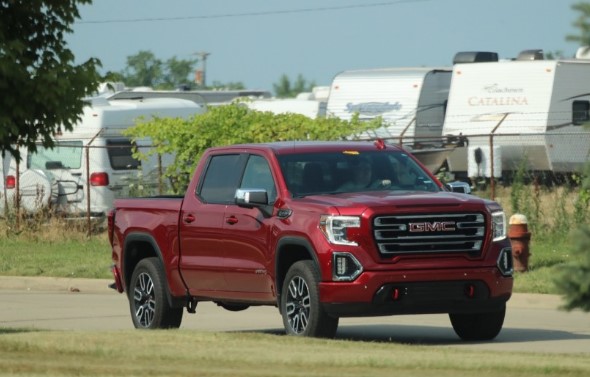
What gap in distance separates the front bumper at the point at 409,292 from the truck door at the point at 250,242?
101 cm

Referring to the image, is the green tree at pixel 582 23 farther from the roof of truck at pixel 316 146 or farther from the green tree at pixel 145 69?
the green tree at pixel 145 69

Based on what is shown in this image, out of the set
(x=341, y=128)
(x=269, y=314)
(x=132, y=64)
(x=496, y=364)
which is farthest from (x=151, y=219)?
(x=132, y=64)

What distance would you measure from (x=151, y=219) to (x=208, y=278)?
1.14 m

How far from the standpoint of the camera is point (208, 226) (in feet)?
47.9

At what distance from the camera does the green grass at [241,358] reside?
10.5 meters

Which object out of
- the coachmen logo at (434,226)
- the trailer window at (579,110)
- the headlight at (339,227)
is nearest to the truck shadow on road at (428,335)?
the coachmen logo at (434,226)

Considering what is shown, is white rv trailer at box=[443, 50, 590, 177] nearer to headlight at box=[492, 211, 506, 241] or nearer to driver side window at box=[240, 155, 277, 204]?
driver side window at box=[240, 155, 277, 204]

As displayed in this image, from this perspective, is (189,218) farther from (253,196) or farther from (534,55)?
(534,55)

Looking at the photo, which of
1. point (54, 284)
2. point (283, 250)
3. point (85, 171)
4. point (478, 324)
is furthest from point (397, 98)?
point (283, 250)

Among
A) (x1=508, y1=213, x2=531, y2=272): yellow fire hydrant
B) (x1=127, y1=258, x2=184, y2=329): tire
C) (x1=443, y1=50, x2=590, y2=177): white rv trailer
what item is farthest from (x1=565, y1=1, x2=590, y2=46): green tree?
(x1=443, y1=50, x2=590, y2=177): white rv trailer

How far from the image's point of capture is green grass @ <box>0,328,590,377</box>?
10.5 m

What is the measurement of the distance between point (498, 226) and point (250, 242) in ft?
7.90

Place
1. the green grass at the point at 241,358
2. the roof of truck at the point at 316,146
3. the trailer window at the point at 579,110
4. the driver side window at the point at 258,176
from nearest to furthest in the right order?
the green grass at the point at 241,358
the driver side window at the point at 258,176
the roof of truck at the point at 316,146
the trailer window at the point at 579,110

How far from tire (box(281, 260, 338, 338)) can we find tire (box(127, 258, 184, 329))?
1.95m
